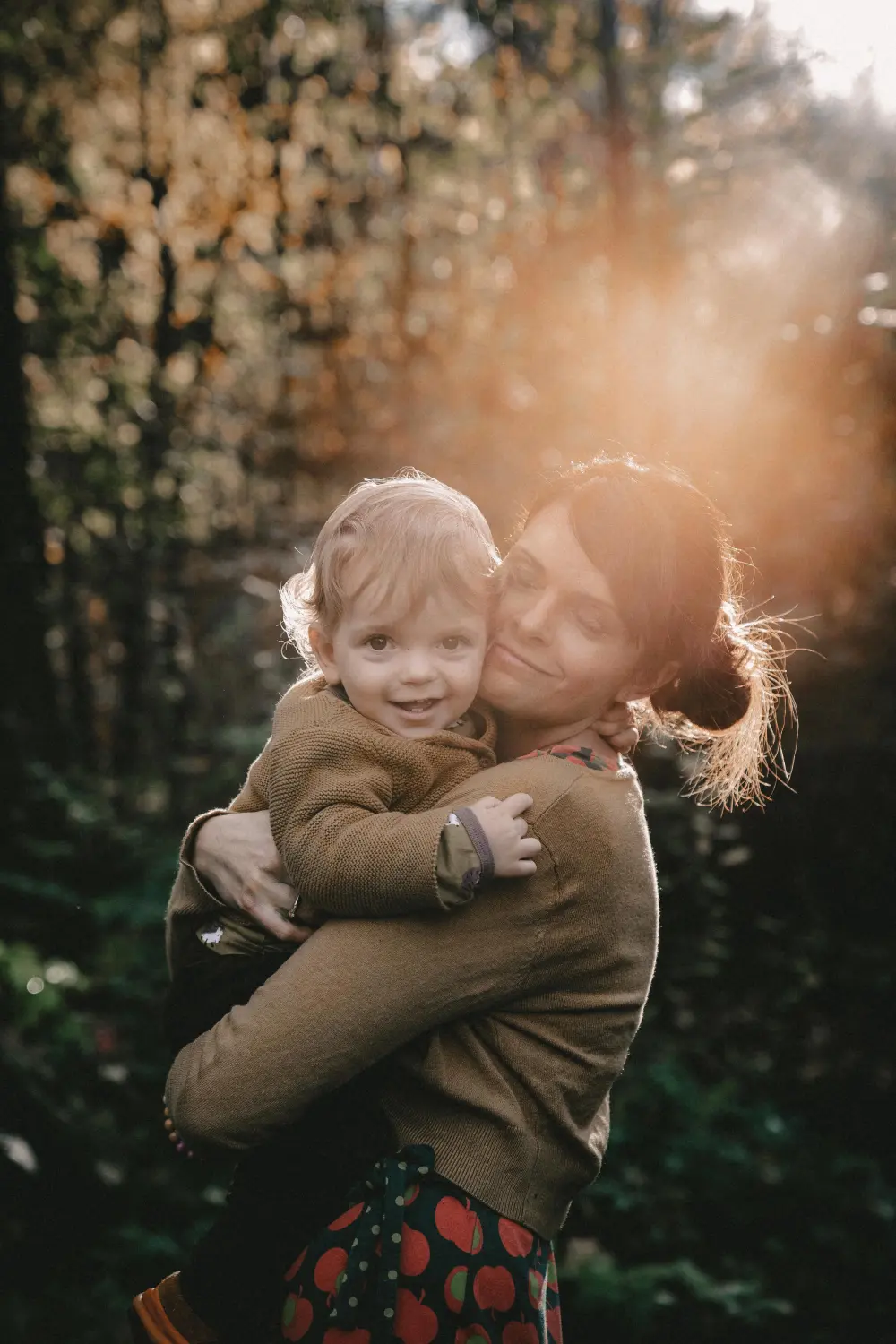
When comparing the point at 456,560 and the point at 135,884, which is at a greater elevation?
the point at 456,560

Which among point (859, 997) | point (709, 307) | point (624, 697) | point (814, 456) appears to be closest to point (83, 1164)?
point (624, 697)

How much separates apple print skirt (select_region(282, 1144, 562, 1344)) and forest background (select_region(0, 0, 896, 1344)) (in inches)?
73.9

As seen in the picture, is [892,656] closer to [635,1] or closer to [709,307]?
[709,307]

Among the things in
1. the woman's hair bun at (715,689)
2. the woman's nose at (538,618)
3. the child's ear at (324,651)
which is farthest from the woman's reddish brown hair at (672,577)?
the child's ear at (324,651)

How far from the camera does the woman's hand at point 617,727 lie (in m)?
1.94

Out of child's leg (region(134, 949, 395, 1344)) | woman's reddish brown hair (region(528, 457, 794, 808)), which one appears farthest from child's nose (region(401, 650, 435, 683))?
child's leg (region(134, 949, 395, 1344))

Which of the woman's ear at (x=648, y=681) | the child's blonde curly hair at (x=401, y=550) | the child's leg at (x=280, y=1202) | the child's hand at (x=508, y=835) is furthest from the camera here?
the woman's ear at (x=648, y=681)

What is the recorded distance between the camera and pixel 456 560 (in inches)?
72.0

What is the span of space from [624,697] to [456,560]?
1.33 feet

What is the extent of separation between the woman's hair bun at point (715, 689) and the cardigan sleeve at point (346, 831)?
58 centimetres

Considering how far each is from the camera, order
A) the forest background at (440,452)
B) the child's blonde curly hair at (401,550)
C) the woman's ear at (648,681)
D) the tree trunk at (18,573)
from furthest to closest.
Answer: the tree trunk at (18,573) → the forest background at (440,452) → the woman's ear at (648,681) → the child's blonde curly hair at (401,550)

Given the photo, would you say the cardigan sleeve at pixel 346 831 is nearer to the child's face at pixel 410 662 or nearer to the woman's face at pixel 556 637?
the child's face at pixel 410 662

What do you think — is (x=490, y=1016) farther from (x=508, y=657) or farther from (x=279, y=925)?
(x=508, y=657)

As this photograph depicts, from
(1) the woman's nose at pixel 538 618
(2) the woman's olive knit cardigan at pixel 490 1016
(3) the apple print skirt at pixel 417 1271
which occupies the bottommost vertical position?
(3) the apple print skirt at pixel 417 1271
